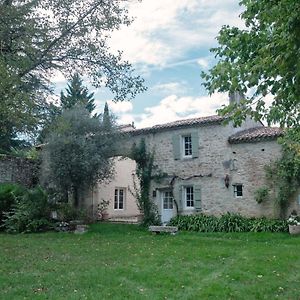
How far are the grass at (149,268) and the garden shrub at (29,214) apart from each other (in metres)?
2.69

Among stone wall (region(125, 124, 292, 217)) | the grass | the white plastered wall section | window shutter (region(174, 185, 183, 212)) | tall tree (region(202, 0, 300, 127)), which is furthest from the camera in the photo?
the white plastered wall section

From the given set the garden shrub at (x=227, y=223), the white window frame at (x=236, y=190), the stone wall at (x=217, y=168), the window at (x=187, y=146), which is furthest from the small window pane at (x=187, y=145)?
the garden shrub at (x=227, y=223)

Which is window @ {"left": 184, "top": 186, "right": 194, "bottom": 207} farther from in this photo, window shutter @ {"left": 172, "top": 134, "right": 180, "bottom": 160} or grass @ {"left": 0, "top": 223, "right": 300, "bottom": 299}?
grass @ {"left": 0, "top": 223, "right": 300, "bottom": 299}

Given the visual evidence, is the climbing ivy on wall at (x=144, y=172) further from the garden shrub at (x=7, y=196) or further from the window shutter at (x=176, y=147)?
the garden shrub at (x=7, y=196)

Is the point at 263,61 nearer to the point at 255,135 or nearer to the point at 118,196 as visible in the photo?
the point at 255,135

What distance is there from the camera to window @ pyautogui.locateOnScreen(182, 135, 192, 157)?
20391 millimetres

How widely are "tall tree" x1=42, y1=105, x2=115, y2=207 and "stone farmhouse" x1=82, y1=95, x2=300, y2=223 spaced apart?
1.61m

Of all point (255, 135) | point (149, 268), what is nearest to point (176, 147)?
point (255, 135)

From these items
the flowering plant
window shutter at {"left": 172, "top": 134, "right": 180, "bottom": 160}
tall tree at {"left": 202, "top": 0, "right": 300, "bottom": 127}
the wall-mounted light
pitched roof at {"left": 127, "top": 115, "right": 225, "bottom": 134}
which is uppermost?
pitched roof at {"left": 127, "top": 115, "right": 225, "bottom": 134}

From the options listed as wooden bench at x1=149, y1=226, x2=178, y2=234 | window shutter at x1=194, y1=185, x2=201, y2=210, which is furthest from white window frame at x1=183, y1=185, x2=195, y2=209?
wooden bench at x1=149, y1=226, x2=178, y2=234

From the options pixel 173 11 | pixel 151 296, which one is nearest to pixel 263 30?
pixel 173 11

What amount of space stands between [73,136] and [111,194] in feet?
22.9

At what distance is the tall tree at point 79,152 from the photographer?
18578 mm

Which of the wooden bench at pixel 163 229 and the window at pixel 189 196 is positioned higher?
the window at pixel 189 196
